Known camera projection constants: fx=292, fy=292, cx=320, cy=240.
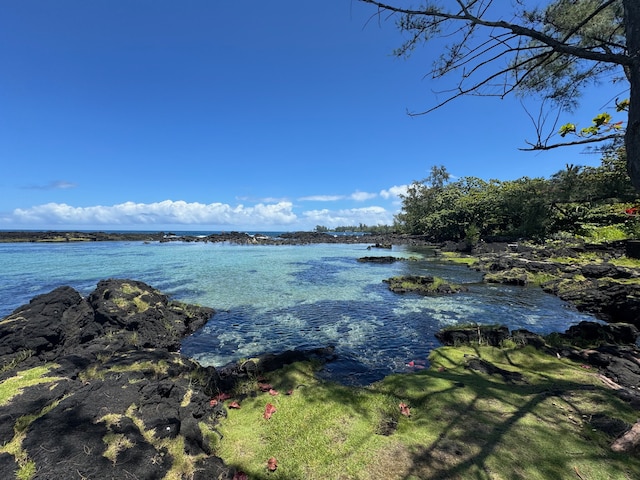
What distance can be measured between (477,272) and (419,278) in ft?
30.8

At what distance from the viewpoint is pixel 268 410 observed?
573 centimetres

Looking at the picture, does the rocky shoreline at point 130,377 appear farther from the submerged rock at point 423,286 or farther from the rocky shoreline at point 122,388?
the submerged rock at point 423,286

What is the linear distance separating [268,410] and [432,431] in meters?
3.01

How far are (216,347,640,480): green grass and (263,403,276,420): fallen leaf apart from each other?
0.10 metres

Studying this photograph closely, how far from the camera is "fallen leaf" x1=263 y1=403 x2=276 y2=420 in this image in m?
5.56

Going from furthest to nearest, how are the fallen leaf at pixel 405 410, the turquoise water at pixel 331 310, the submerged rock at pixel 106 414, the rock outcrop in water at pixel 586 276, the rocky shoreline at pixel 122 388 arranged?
the rock outcrop in water at pixel 586 276 → the turquoise water at pixel 331 310 → the fallen leaf at pixel 405 410 → the rocky shoreline at pixel 122 388 → the submerged rock at pixel 106 414

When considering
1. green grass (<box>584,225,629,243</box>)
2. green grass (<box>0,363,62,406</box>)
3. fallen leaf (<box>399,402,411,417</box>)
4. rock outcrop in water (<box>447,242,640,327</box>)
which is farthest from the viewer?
green grass (<box>584,225,629,243</box>)

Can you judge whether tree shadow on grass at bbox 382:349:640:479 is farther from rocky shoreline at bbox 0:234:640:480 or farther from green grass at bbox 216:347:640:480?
rocky shoreline at bbox 0:234:640:480

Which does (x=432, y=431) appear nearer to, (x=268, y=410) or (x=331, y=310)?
(x=268, y=410)

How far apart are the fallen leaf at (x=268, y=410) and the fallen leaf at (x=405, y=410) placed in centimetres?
247

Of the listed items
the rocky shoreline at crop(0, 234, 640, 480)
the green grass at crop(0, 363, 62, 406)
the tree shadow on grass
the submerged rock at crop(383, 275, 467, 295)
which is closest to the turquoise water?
the submerged rock at crop(383, 275, 467, 295)

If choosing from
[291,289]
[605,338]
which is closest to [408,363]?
[605,338]

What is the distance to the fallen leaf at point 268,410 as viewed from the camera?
556 centimetres

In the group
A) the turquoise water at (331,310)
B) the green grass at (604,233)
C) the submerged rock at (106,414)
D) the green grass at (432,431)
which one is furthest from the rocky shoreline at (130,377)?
the green grass at (604,233)
